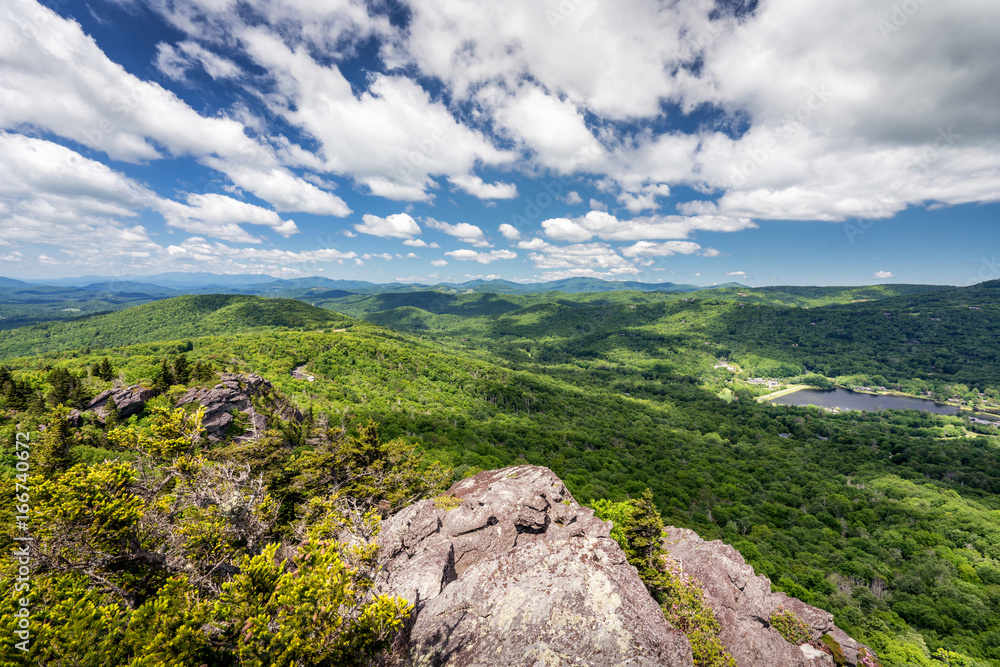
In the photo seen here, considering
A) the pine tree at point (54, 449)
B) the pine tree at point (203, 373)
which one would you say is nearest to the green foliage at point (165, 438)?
the pine tree at point (54, 449)

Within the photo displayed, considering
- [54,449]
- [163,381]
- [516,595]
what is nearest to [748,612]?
[516,595]

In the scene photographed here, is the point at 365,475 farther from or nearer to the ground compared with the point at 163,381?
nearer to the ground

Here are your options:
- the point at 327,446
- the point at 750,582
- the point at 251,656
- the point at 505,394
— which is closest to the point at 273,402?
the point at 327,446

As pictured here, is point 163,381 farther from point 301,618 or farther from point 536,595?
point 536,595

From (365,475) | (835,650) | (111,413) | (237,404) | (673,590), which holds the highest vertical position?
(111,413)

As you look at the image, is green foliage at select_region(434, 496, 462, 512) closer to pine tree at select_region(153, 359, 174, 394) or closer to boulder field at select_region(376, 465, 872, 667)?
boulder field at select_region(376, 465, 872, 667)

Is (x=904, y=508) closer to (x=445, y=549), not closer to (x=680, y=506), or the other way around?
(x=680, y=506)
